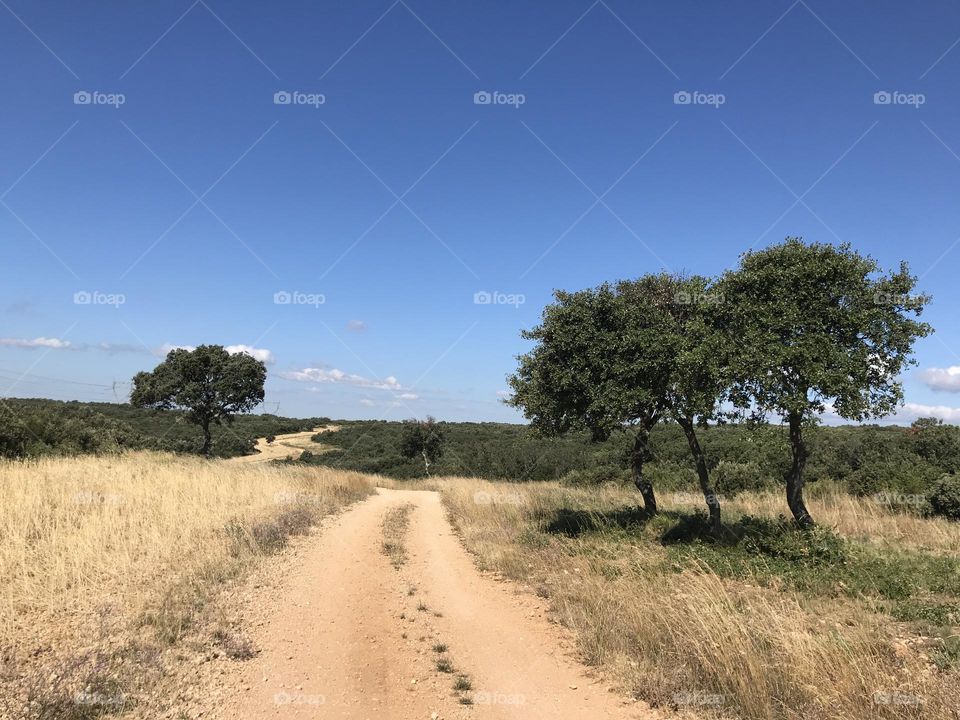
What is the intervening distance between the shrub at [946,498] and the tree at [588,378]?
30.4 feet

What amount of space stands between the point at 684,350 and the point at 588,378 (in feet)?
7.99

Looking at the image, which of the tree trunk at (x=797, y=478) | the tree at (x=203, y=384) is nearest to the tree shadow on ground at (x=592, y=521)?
the tree trunk at (x=797, y=478)

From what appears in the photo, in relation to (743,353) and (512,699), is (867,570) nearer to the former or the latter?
(743,353)

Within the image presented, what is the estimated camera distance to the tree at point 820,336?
1038 centimetres

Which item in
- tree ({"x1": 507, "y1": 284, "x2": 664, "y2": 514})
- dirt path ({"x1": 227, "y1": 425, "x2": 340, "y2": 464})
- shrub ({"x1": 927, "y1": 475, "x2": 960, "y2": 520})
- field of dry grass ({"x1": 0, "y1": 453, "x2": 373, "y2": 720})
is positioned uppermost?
tree ({"x1": 507, "y1": 284, "x2": 664, "y2": 514})

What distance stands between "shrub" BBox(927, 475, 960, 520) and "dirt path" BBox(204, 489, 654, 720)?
14.6 meters

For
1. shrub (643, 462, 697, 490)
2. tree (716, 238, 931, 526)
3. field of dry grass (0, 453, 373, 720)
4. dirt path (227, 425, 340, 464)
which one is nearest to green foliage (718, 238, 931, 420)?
tree (716, 238, 931, 526)

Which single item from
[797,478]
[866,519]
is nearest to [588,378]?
[797,478]

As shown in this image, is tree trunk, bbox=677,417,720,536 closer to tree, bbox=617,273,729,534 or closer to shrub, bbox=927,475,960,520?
tree, bbox=617,273,729,534

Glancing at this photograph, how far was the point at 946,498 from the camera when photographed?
15.7 metres

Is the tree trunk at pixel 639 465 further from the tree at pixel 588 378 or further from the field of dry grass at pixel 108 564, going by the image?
the field of dry grass at pixel 108 564

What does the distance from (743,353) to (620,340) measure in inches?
123

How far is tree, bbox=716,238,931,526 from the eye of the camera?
1038 centimetres

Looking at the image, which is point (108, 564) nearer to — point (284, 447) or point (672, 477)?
point (672, 477)
